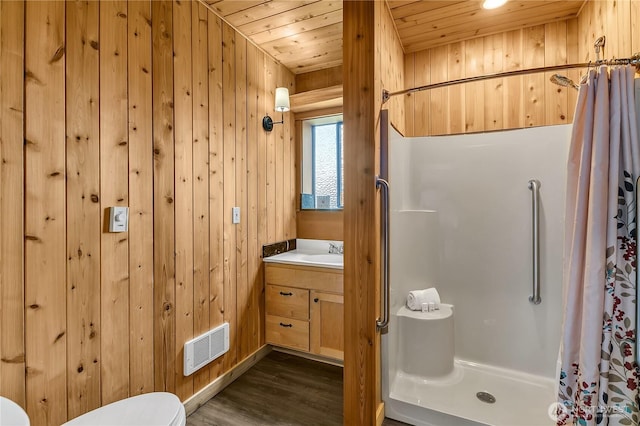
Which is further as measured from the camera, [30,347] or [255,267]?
[255,267]

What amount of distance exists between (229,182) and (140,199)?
70 centimetres

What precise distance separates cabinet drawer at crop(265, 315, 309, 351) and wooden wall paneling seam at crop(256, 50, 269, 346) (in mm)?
80

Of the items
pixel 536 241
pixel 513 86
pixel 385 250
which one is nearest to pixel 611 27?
pixel 513 86

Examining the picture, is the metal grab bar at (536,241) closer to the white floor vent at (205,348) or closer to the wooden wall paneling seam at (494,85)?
the wooden wall paneling seam at (494,85)

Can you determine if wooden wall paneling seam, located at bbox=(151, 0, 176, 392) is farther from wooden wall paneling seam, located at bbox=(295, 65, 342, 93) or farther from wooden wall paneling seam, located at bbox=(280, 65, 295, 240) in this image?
wooden wall paneling seam, located at bbox=(295, 65, 342, 93)

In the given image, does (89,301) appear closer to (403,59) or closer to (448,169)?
(448,169)

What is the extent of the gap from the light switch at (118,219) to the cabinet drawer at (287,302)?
134 cm

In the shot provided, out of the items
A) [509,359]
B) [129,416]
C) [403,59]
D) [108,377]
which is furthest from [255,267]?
[403,59]

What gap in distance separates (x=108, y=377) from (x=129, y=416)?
0.36m

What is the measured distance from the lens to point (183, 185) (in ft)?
6.09

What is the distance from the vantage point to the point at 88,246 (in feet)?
4.56

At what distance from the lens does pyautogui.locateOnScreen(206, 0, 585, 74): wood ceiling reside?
1.98 meters

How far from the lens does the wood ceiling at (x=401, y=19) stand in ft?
6.50

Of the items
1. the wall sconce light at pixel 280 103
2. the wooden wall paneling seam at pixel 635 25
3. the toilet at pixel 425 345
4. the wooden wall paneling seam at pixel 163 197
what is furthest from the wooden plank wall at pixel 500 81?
the wooden wall paneling seam at pixel 163 197
